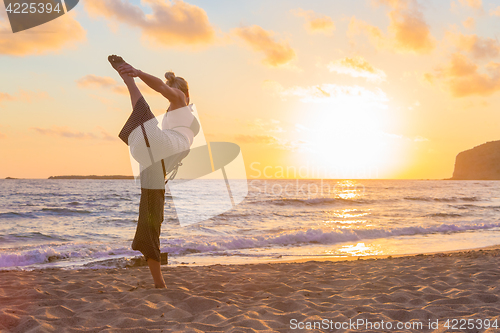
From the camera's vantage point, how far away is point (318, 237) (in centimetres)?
1251

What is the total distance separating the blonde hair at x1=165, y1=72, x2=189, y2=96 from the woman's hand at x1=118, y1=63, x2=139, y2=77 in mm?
495

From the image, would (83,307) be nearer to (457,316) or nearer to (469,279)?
(457,316)

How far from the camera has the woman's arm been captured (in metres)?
3.05

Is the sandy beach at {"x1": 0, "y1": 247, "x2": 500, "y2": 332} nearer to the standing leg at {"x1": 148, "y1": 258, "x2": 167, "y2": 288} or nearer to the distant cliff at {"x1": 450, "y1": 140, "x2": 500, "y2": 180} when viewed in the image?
the standing leg at {"x1": 148, "y1": 258, "x2": 167, "y2": 288}

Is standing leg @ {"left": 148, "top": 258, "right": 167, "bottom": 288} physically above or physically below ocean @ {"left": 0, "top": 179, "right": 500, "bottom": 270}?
above

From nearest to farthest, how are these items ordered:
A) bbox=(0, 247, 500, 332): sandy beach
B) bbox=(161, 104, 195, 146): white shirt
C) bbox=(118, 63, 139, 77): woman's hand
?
bbox=(0, 247, 500, 332): sandy beach < bbox=(118, 63, 139, 77): woman's hand < bbox=(161, 104, 195, 146): white shirt

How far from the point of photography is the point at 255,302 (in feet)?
12.2

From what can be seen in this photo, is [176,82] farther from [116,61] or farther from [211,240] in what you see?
[211,240]

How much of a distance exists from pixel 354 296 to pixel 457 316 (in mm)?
1089

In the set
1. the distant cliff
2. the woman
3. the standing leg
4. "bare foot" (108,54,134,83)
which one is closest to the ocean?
the standing leg

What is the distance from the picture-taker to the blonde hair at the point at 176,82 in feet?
11.6

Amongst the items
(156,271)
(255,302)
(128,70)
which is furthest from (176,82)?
(255,302)

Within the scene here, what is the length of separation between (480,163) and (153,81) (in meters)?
160

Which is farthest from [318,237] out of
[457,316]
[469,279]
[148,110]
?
[148,110]
